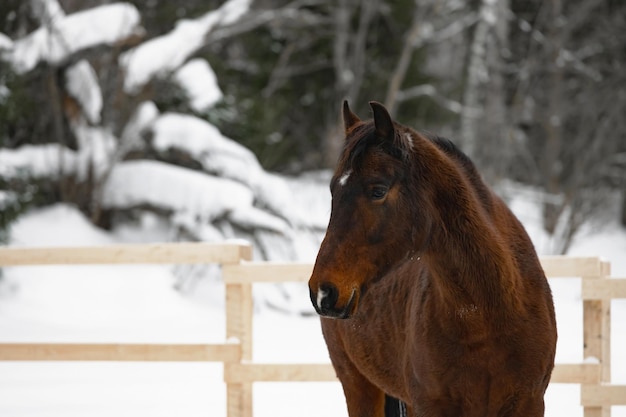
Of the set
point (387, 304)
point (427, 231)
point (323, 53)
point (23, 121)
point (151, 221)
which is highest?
point (323, 53)

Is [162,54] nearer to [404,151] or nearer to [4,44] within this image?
[4,44]

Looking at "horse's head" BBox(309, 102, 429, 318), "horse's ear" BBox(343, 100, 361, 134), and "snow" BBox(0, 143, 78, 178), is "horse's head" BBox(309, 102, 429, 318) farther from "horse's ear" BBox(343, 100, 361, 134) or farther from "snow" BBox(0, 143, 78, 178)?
"snow" BBox(0, 143, 78, 178)

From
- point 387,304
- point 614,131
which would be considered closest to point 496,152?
point 614,131

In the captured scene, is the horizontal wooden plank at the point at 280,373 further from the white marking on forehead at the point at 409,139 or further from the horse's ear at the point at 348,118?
the white marking on forehead at the point at 409,139

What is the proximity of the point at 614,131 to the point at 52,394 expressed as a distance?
38.7 ft

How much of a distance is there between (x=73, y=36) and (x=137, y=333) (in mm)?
4259

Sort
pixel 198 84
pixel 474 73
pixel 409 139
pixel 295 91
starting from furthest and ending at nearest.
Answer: pixel 295 91 < pixel 474 73 < pixel 198 84 < pixel 409 139

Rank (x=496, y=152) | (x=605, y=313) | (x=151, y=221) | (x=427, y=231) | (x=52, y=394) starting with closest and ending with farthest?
(x=427, y=231)
(x=605, y=313)
(x=52, y=394)
(x=151, y=221)
(x=496, y=152)

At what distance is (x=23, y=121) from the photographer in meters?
10.4

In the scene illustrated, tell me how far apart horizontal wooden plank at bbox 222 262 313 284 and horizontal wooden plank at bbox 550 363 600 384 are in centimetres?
154

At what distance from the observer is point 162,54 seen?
10.7 metres

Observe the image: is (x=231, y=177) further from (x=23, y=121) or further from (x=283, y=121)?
(x=283, y=121)

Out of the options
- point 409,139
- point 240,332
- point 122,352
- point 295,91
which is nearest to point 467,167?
point 409,139

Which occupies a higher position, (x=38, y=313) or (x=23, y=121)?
(x=23, y=121)
